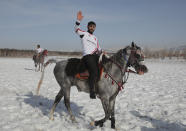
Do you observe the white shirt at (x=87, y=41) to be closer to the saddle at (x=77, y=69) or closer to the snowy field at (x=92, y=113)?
the saddle at (x=77, y=69)

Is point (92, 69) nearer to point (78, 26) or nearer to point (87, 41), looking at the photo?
point (87, 41)

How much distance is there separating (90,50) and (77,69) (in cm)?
75

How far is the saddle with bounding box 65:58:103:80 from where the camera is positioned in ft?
17.3

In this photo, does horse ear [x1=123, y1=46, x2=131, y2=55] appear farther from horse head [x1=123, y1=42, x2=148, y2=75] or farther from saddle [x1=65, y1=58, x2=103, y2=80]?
saddle [x1=65, y1=58, x2=103, y2=80]

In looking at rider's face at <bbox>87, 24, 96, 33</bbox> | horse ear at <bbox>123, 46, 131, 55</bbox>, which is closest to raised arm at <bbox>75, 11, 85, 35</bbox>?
rider's face at <bbox>87, 24, 96, 33</bbox>

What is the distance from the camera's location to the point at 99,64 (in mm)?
5145

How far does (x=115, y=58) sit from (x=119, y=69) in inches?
14.1

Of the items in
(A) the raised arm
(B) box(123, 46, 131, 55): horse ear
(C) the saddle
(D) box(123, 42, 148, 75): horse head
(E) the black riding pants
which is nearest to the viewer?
(D) box(123, 42, 148, 75): horse head

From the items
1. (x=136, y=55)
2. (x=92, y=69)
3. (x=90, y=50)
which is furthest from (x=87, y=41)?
(x=136, y=55)

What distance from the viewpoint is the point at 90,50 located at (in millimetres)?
5262

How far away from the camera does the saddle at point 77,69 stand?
5262 millimetres

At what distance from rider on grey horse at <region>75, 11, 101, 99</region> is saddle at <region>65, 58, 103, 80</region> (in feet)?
0.46

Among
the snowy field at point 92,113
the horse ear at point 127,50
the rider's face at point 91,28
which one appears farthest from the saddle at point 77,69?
the snowy field at point 92,113

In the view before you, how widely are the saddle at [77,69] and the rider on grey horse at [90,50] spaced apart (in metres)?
0.14
